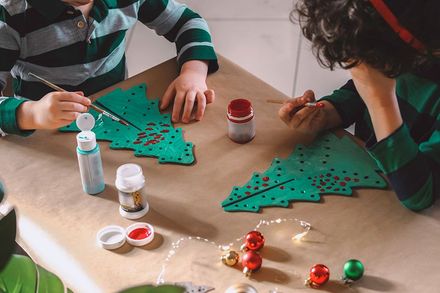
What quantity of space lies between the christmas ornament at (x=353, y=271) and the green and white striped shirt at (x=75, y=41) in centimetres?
65

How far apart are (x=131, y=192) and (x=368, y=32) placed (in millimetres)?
450

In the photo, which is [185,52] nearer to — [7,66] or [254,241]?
[7,66]

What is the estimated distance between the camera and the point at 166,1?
1.52 m

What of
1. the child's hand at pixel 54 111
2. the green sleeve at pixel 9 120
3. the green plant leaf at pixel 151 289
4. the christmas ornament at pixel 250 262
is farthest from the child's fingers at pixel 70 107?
the green plant leaf at pixel 151 289

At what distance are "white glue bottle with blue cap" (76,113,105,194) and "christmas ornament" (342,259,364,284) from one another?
1.48ft

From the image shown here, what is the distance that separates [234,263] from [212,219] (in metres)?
0.11

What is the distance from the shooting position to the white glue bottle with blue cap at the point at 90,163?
3.41 ft

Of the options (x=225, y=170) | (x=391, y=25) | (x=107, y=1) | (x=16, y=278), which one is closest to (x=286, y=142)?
(x=225, y=170)

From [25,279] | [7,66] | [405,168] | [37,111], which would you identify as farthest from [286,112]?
[25,279]

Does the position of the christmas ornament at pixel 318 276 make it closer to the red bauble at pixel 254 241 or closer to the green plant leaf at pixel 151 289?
the red bauble at pixel 254 241

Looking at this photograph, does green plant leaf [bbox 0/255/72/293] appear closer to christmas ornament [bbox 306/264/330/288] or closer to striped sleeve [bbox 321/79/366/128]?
christmas ornament [bbox 306/264/330/288]

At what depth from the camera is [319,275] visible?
882 millimetres

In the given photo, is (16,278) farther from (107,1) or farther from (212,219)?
(107,1)

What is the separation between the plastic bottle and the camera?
1.00 meters
